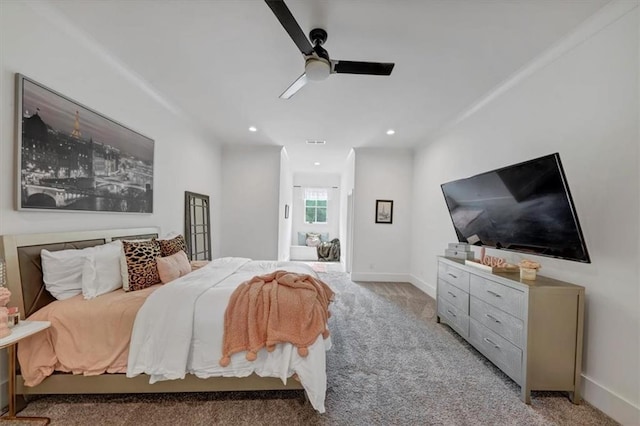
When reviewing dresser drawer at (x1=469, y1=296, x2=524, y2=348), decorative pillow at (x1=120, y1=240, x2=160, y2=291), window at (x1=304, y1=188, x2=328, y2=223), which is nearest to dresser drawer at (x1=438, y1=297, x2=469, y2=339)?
dresser drawer at (x1=469, y1=296, x2=524, y2=348)

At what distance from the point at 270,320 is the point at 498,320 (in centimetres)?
192

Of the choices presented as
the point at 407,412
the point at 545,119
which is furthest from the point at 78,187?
the point at 545,119

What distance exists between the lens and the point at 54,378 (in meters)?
1.86

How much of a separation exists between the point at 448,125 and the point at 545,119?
176cm

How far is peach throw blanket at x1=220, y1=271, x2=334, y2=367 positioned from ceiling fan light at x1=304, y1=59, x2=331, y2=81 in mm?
1649

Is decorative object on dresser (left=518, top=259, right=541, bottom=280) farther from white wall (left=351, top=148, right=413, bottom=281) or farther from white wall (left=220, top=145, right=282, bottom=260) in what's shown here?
white wall (left=220, top=145, right=282, bottom=260)

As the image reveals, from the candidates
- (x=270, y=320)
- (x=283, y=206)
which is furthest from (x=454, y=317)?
(x=283, y=206)

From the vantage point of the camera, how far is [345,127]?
14.1ft

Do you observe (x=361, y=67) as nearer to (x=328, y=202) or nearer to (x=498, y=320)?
(x=498, y=320)

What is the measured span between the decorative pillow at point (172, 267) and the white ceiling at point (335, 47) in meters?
1.88

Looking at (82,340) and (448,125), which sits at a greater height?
(448,125)

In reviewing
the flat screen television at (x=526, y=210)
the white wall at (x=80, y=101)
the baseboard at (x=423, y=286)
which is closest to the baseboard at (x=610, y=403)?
the flat screen television at (x=526, y=210)

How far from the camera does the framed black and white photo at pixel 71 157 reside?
1.89 meters

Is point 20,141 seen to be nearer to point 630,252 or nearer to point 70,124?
point 70,124
